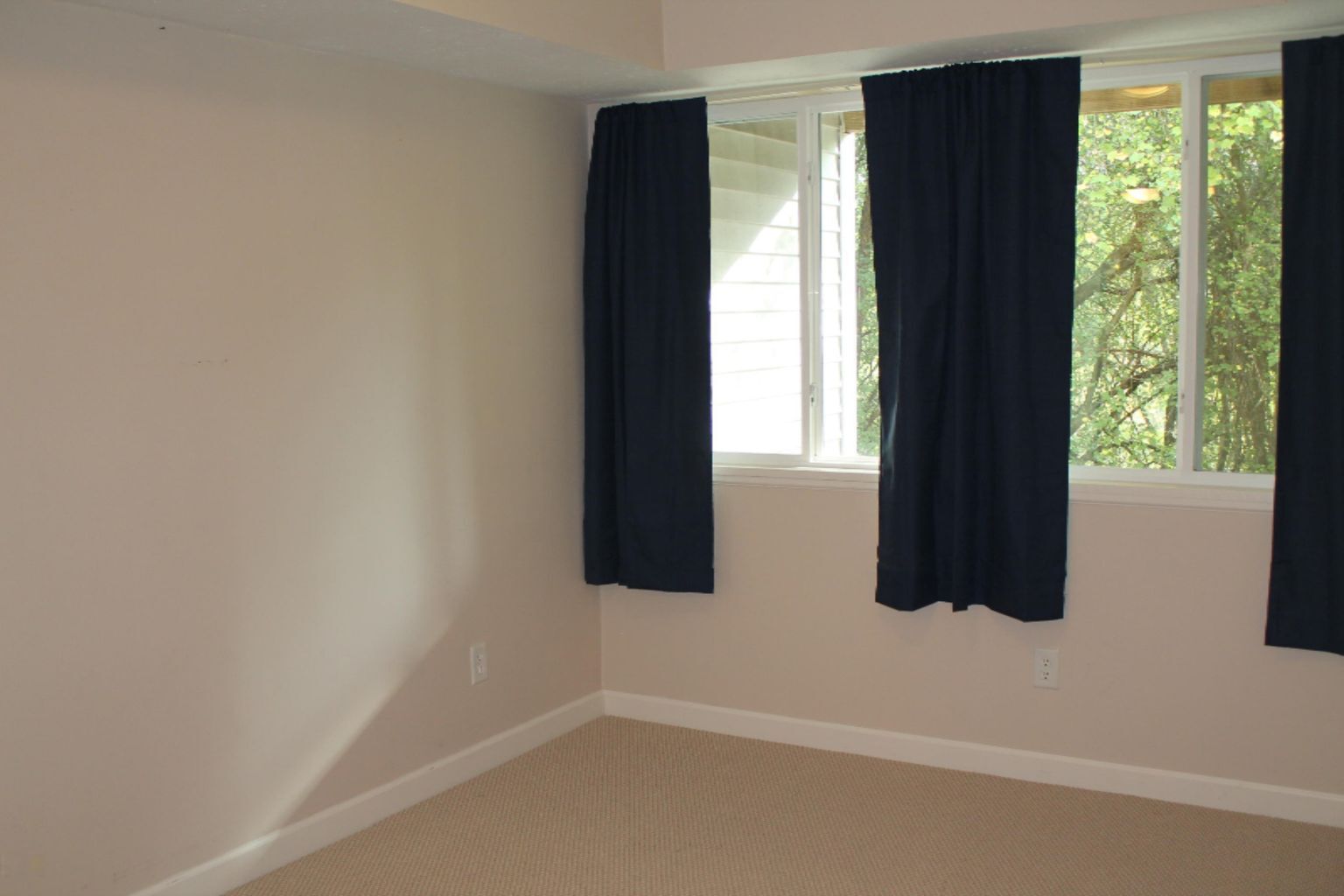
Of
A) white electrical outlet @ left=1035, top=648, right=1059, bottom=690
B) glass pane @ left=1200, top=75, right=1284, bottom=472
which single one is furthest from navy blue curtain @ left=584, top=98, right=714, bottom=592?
glass pane @ left=1200, top=75, right=1284, bottom=472

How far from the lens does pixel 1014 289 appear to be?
339 centimetres

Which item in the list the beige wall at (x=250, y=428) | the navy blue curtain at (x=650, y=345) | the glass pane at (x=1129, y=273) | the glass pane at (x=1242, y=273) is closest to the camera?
the beige wall at (x=250, y=428)

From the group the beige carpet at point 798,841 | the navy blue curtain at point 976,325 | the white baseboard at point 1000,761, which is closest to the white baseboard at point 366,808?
the beige carpet at point 798,841

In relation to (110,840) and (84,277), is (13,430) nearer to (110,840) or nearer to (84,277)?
(84,277)

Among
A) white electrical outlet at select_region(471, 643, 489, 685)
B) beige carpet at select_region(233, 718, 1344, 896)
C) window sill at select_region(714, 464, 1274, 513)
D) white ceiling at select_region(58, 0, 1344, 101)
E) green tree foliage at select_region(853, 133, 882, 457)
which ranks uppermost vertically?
white ceiling at select_region(58, 0, 1344, 101)

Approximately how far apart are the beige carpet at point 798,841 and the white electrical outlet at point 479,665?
318mm

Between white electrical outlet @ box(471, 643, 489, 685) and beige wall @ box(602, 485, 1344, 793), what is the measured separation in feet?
2.04

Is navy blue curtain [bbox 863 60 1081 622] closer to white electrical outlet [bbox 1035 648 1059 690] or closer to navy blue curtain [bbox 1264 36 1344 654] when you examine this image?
white electrical outlet [bbox 1035 648 1059 690]

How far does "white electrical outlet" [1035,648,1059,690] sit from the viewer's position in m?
3.55

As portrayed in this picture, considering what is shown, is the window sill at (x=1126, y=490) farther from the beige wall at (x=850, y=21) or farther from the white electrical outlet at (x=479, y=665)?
the beige wall at (x=850, y=21)

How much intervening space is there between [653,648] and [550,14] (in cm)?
218

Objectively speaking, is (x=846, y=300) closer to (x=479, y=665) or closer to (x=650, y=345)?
(x=650, y=345)

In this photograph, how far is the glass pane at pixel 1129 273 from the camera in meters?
3.41

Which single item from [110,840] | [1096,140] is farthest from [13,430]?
[1096,140]
